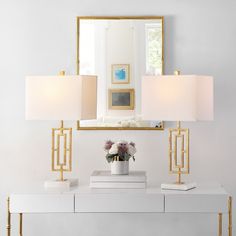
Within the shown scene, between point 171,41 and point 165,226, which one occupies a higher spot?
point 171,41

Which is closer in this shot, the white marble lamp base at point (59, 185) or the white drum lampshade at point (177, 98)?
the white drum lampshade at point (177, 98)

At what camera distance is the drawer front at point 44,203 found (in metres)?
3.06

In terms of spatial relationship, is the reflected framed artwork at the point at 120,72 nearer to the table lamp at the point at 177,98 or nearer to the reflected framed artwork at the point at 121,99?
the reflected framed artwork at the point at 121,99

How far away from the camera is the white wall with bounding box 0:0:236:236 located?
3.60 meters

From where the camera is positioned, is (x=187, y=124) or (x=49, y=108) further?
(x=187, y=124)

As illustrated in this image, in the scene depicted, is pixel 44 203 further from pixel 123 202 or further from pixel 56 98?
pixel 56 98

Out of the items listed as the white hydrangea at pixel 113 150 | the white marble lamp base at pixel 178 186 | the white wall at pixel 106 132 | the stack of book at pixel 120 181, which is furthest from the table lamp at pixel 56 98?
the white marble lamp base at pixel 178 186

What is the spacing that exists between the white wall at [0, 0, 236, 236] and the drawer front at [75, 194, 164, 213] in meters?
0.55

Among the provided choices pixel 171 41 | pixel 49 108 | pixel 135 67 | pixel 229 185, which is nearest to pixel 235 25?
pixel 171 41

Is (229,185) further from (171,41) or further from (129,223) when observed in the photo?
(171,41)

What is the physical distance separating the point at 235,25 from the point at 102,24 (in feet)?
3.09

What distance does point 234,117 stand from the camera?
3.60 m

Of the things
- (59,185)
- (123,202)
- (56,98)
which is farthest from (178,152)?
(56,98)

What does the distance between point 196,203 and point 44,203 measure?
0.92 metres
